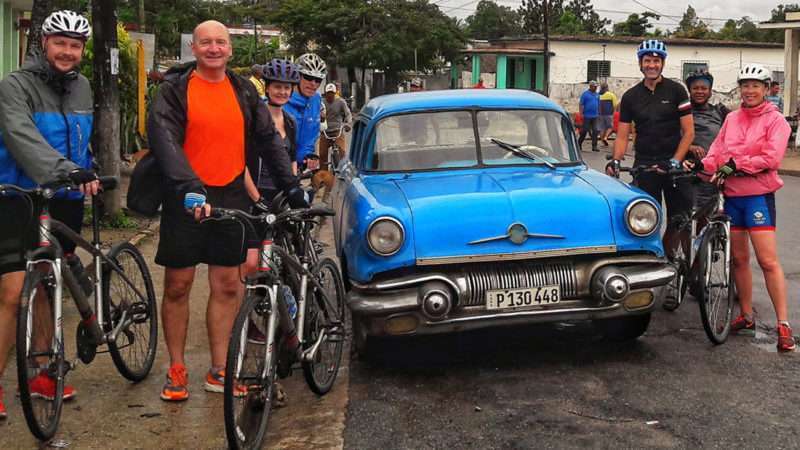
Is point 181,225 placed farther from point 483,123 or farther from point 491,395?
point 483,123

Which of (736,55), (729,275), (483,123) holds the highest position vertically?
(736,55)

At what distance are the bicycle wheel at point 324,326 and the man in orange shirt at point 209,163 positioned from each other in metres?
0.46

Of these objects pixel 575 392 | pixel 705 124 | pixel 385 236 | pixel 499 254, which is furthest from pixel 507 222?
pixel 705 124

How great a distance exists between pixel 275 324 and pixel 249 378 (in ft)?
0.92

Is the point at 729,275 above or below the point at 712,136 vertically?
below

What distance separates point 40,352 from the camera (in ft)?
15.2

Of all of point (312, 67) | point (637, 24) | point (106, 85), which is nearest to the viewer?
point (312, 67)

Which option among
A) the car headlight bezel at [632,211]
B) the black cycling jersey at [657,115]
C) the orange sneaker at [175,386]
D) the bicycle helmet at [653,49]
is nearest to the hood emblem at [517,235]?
the car headlight bezel at [632,211]

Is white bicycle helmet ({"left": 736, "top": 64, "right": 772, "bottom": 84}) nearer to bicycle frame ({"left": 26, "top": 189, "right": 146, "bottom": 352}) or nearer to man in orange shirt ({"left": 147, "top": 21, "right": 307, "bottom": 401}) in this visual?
man in orange shirt ({"left": 147, "top": 21, "right": 307, "bottom": 401})

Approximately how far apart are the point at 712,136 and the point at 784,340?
2385 mm

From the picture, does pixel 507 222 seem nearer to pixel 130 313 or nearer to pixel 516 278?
pixel 516 278

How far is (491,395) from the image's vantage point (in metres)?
5.41

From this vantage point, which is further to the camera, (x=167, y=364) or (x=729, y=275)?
(x=729, y=275)

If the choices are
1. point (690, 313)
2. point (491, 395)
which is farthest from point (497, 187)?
point (690, 313)
